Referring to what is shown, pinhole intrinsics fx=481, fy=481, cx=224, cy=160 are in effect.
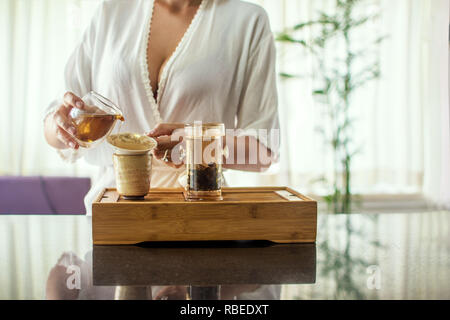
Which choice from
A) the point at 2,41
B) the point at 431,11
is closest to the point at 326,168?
the point at 431,11

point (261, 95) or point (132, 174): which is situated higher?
point (261, 95)

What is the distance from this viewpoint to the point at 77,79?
1.63 meters

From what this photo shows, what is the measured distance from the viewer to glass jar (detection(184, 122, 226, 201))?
1.02 meters

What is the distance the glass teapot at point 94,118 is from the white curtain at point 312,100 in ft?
9.32

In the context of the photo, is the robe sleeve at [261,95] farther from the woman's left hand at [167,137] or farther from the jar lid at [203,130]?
the jar lid at [203,130]

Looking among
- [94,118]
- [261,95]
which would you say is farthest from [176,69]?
[94,118]

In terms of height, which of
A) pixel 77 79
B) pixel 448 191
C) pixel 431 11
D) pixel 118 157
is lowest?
pixel 448 191

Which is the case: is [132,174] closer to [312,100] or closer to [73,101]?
[73,101]

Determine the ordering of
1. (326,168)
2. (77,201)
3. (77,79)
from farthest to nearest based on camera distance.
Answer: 1. (326,168)
2. (77,201)
3. (77,79)

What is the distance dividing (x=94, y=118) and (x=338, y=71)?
2.98 metres

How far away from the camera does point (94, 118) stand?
1.05 meters

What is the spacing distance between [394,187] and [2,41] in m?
3.45
